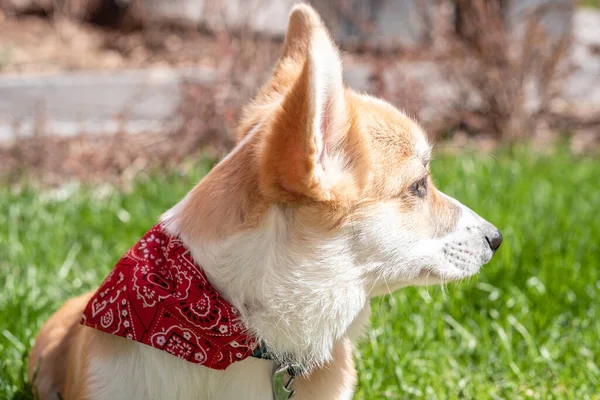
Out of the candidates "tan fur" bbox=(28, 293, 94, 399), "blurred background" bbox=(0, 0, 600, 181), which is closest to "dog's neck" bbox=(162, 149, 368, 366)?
"tan fur" bbox=(28, 293, 94, 399)

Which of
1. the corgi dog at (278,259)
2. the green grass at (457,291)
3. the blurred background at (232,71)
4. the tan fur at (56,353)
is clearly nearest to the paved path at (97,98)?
the blurred background at (232,71)

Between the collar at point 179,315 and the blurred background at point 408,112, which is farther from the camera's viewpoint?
the blurred background at point 408,112

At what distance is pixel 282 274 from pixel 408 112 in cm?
252

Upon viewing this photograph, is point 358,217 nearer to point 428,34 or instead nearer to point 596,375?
point 596,375

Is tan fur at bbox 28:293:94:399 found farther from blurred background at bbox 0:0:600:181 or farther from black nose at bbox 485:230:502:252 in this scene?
blurred background at bbox 0:0:600:181

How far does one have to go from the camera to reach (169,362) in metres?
2.58

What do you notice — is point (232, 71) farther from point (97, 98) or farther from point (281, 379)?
point (281, 379)

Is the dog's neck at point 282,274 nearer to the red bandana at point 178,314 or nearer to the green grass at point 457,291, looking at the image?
the red bandana at point 178,314

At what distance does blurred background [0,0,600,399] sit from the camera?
375 cm

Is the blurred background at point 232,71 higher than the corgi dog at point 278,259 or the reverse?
the reverse

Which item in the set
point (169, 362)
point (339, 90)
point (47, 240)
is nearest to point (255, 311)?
point (169, 362)

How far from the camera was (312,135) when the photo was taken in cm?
226

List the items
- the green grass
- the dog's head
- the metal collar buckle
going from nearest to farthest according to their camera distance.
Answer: the dog's head < the metal collar buckle < the green grass

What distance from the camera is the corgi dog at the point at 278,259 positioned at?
2428mm
